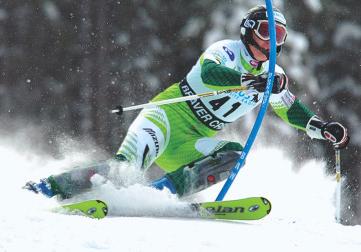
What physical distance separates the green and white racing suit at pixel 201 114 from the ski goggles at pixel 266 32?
16 centimetres

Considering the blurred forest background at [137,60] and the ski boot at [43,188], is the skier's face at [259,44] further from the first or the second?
the blurred forest background at [137,60]

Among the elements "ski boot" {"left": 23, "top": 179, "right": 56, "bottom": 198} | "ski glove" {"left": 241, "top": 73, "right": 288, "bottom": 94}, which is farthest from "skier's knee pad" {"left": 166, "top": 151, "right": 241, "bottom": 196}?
"ski boot" {"left": 23, "top": 179, "right": 56, "bottom": 198}

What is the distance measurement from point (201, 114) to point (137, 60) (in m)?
13.0

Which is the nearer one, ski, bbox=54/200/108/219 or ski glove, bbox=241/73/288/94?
ski, bbox=54/200/108/219

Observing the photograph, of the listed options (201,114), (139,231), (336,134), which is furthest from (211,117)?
(139,231)

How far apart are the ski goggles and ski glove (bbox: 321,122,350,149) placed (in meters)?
0.65

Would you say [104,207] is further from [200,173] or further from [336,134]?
[336,134]

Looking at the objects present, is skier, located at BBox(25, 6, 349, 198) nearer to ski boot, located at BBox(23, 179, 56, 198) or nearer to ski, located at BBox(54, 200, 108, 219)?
ski boot, located at BBox(23, 179, 56, 198)

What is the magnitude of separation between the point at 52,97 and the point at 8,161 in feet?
39.7

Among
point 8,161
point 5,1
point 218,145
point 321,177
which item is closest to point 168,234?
point 218,145

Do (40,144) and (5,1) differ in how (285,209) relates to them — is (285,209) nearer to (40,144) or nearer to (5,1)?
(40,144)

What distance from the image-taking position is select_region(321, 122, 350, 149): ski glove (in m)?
5.57

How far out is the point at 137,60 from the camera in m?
18.7

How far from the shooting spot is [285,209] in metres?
7.11
